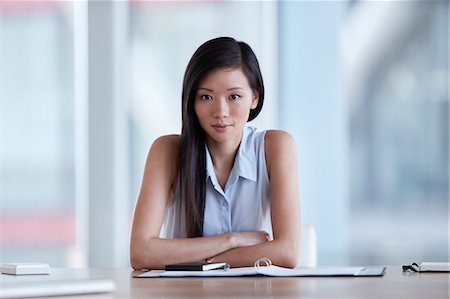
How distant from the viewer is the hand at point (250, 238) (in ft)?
8.32

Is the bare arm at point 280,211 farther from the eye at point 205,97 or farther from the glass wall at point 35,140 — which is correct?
the glass wall at point 35,140

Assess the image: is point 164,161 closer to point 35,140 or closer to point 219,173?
point 219,173

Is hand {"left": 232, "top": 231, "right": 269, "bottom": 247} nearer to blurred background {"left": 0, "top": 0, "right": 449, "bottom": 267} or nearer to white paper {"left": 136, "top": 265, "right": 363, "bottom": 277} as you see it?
white paper {"left": 136, "top": 265, "right": 363, "bottom": 277}

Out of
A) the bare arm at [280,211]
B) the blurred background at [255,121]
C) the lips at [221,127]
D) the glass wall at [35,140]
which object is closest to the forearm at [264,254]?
the bare arm at [280,211]

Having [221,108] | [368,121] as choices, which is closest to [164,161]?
[221,108]

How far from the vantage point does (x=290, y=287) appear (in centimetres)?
175

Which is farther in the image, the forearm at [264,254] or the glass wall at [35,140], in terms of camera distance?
the glass wall at [35,140]

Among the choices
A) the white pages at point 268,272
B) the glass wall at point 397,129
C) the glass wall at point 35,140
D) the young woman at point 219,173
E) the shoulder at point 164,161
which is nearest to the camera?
the white pages at point 268,272

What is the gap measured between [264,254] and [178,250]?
261 mm

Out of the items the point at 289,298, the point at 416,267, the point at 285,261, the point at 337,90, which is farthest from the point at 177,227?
the point at 337,90

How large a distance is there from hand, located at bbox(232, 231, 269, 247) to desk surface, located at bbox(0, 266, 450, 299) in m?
0.51

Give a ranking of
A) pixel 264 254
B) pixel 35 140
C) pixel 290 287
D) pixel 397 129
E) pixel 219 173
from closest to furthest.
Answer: pixel 290 287, pixel 264 254, pixel 219 173, pixel 397 129, pixel 35 140

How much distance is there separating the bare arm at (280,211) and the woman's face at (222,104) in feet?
0.60

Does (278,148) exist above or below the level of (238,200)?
above
